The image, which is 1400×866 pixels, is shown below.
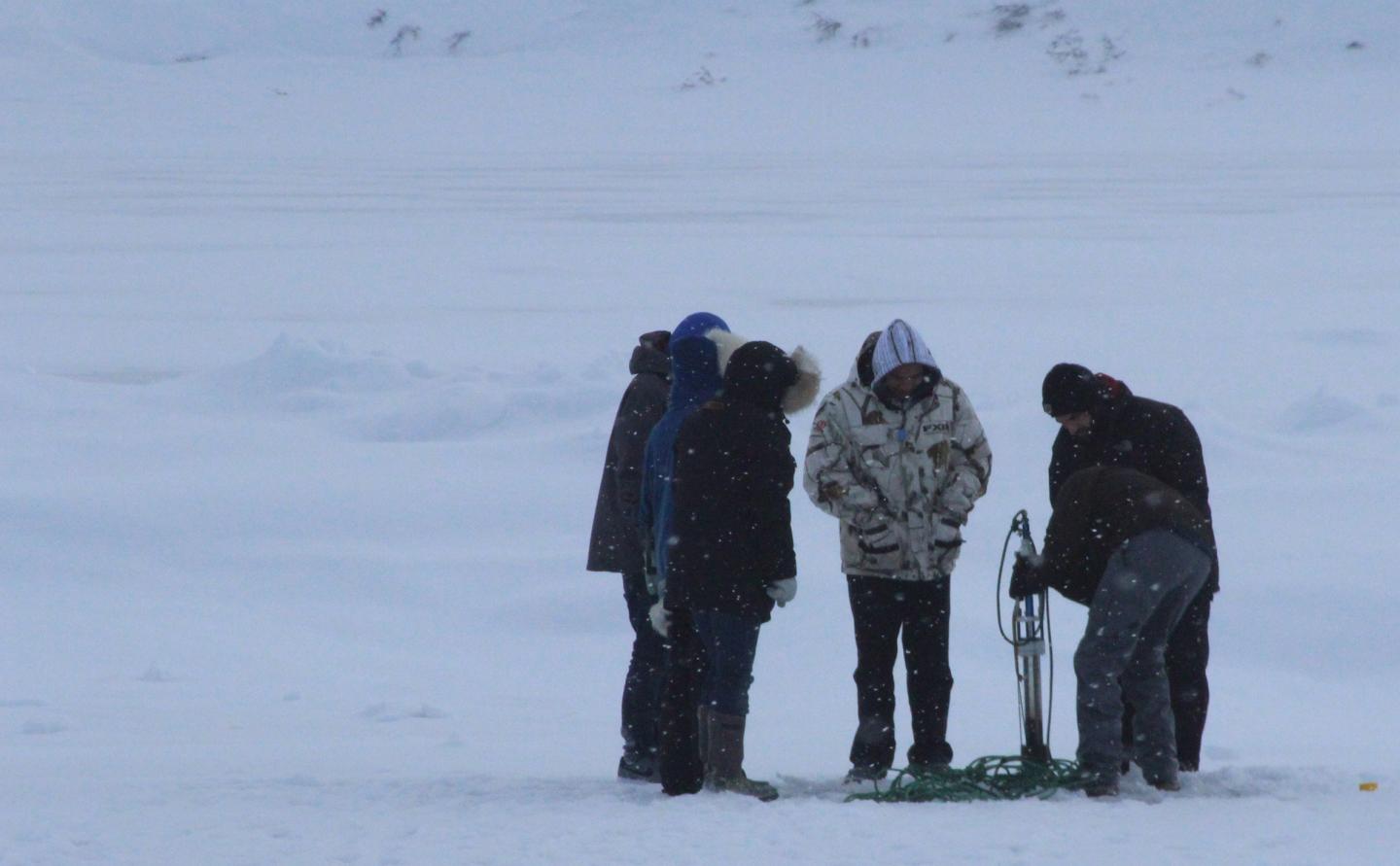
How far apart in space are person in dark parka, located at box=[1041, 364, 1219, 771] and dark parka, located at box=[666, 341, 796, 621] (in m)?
0.77

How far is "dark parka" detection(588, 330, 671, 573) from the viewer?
4.58 m

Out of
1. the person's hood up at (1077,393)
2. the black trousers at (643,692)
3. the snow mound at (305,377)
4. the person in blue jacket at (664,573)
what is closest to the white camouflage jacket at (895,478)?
the person's hood up at (1077,393)

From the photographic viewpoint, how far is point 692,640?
4375mm

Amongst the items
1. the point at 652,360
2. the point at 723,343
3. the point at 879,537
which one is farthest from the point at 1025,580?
the point at 652,360

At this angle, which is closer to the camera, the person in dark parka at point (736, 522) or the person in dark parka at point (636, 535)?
the person in dark parka at point (736, 522)

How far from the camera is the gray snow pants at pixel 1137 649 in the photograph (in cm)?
425

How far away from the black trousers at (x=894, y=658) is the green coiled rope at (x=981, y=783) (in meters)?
0.10

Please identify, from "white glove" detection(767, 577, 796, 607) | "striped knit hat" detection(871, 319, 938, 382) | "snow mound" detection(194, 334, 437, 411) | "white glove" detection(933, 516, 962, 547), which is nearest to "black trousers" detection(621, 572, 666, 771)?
"white glove" detection(767, 577, 796, 607)

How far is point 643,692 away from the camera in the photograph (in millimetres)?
4652

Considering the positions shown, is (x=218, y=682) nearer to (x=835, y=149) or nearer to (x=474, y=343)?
(x=474, y=343)

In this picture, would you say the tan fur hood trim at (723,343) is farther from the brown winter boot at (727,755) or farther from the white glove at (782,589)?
the brown winter boot at (727,755)

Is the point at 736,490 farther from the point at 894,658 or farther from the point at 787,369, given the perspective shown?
the point at 894,658

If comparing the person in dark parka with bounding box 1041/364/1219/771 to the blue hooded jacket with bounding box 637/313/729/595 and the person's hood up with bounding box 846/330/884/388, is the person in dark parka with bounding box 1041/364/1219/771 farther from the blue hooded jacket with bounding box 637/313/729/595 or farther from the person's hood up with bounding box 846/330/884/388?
the blue hooded jacket with bounding box 637/313/729/595

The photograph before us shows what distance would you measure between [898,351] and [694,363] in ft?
1.76
